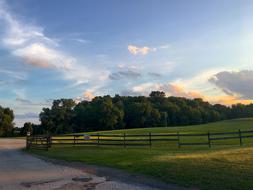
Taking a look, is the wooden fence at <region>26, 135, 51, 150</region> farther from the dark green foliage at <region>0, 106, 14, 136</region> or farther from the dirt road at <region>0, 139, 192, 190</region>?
the dark green foliage at <region>0, 106, 14, 136</region>

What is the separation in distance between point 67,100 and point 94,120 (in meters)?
10.4

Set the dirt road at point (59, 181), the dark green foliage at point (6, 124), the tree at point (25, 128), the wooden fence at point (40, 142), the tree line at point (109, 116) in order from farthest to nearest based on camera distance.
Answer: the dark green foliage at point (6, 124) → the tree at point (25, 128) → the tree line at point (109, 116) → the wooden fence at point (40, 142) → the dirt road at point (59, 181)

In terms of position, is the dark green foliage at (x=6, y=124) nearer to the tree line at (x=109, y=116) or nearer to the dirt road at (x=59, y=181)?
the tree line at (x=109, y=116)

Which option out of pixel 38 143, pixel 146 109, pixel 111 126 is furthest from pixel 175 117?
pixel 38 143

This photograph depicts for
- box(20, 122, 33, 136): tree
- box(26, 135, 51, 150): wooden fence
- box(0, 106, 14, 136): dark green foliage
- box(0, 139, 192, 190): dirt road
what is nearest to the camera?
box(0, 139, 192, 190): dirt road

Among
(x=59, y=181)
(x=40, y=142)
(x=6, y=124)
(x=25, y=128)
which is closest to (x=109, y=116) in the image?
(x=25, y=128)

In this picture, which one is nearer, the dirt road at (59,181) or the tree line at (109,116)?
the dirt road at (59,181)

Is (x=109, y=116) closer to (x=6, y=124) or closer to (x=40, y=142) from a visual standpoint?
(x=6, y=124)

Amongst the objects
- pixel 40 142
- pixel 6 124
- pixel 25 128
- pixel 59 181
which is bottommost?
pixel 59 181

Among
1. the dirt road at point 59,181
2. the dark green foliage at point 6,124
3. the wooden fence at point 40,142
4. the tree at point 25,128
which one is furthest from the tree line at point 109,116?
the dirt road at point 59,181

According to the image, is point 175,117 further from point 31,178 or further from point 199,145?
point 31,178

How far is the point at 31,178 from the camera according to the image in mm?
13492

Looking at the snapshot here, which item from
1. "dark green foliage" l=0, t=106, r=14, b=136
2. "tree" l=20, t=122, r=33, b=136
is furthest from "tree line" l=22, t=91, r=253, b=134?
"dark green foliage" l=0, t=106, r=14, b=136

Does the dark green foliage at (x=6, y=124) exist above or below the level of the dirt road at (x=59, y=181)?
above
